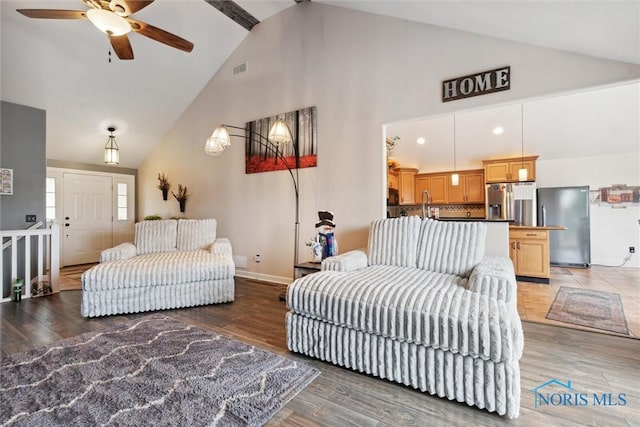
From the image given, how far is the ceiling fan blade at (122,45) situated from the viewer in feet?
8.95

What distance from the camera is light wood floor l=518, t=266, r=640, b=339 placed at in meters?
2.79

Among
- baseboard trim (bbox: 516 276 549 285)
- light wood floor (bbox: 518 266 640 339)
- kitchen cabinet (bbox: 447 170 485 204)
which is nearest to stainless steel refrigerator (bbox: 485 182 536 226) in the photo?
kitchen cabinet (bbox: 447 170 485 204)

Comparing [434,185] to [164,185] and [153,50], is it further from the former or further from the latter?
[153,50]

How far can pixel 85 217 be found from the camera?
19.3 ft

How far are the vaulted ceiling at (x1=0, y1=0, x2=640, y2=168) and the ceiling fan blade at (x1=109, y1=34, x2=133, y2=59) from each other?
3.86 ft

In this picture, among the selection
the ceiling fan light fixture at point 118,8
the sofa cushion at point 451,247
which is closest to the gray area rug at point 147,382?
the sofa cushion at point 451,247

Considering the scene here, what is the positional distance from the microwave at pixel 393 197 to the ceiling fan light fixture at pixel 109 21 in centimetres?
581

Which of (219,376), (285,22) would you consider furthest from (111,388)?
(285,22)

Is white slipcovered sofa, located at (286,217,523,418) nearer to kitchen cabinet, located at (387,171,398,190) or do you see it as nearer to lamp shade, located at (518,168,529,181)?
lamp shade, located at (518,168,529,181)

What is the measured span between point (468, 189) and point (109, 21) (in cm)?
676

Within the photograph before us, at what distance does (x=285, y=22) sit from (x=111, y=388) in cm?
465

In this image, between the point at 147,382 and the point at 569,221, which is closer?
the point at 147,382

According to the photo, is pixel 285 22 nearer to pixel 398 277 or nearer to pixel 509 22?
pixel 509 22

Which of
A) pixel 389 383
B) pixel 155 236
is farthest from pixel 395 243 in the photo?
pixel 155 236
